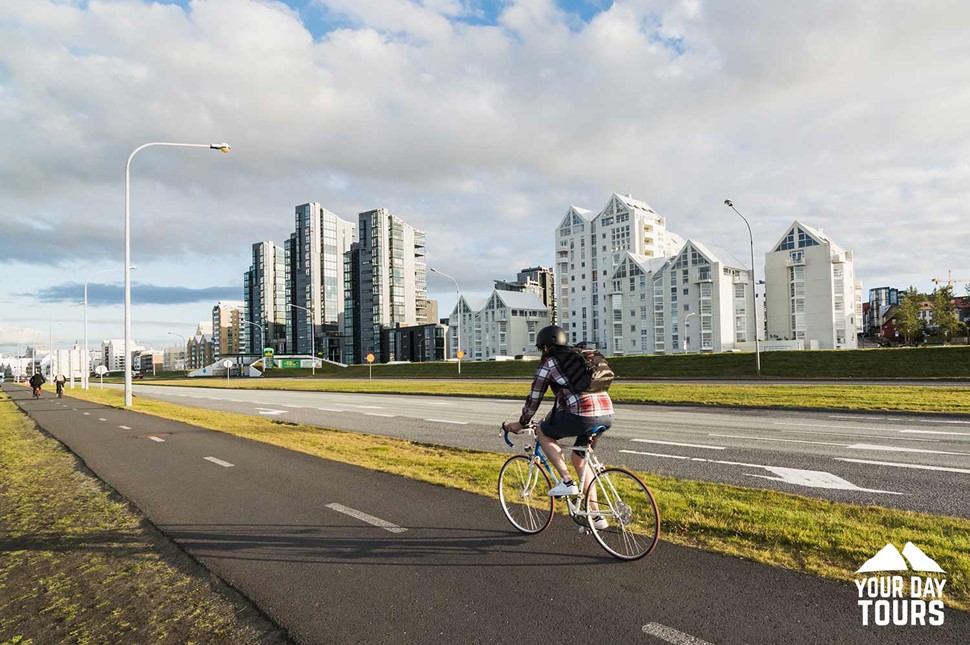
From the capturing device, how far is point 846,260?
2657 inches

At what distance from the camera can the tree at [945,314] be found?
64.1 meters

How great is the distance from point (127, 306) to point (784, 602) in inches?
1056

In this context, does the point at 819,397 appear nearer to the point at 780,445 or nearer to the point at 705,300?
the point at 780,445

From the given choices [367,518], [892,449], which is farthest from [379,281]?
[367,518]

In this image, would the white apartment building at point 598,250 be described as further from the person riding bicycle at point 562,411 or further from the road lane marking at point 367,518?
the person riding bicycle at point 562,411

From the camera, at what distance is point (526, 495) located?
568cm

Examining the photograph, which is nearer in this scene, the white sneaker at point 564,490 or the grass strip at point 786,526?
the grass strip at point 786,526

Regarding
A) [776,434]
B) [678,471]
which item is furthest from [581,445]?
[776,434]

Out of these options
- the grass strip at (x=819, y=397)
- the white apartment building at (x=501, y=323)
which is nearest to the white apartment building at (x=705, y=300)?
the white apartment building at (x=501, y=323)

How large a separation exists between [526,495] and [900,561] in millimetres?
2999

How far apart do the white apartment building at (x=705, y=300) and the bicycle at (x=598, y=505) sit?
7034cm

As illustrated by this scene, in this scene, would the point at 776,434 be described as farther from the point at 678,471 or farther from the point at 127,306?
the point at 127,306

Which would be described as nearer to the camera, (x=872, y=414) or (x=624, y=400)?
(x=872, y=414)

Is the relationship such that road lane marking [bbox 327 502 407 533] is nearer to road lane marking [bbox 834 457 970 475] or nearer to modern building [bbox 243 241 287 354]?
road lane marking [bbox 834 457 970 475]
